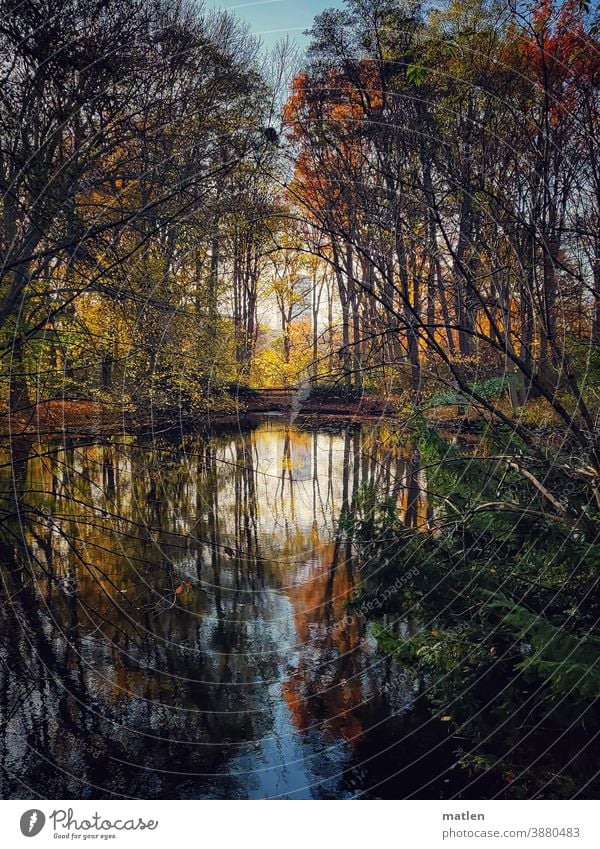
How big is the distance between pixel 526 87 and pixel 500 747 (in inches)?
344

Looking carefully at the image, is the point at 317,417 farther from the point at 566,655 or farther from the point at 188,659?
the point at 566,655

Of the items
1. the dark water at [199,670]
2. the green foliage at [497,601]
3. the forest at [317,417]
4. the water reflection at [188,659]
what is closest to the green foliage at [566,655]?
the forest at [317,417]

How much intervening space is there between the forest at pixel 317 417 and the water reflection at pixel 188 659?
0.12ft

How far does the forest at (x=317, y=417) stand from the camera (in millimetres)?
3252

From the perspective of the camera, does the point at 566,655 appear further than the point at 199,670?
No

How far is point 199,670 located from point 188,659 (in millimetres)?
190

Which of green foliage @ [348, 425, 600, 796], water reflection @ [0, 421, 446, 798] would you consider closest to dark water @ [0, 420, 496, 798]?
water reflection @ [0, 421, 446, 798]

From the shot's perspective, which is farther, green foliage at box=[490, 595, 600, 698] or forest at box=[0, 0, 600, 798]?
forest at box=[0, 0, 600, 798]

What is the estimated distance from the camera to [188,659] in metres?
5.66

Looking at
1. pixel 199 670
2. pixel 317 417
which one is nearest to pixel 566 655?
pixel 199 670

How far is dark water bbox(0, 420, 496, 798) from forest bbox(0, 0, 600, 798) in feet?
0.11

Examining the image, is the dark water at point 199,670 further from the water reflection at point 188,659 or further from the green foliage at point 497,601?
the green foliage at point 497,601

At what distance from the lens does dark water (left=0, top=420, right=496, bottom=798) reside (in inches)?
159

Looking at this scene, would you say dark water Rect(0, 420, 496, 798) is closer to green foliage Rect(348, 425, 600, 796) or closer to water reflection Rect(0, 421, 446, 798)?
water reflection Rect(0, 421, 446, 798)
